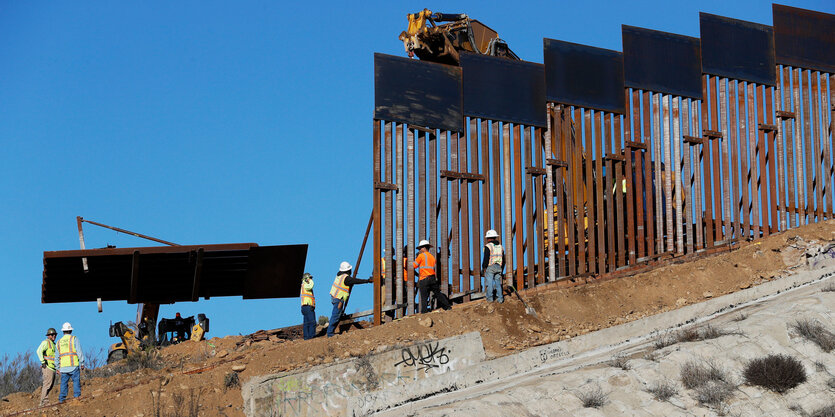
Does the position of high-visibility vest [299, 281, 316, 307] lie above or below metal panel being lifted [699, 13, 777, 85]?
below

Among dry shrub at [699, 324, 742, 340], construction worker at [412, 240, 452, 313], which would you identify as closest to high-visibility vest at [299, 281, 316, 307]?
construction worker at [412, 240, 452, 313]

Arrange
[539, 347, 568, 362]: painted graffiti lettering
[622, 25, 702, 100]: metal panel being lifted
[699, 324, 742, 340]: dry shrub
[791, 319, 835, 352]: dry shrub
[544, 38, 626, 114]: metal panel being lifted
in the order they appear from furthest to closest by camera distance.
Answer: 1. [622, 25, 702, 100]: metal panel being lifted
2. [544, 38, 626, 114]: metal panel being lifted
3. [539, 347, 568, 362]: painted graffiti lettering
4. [699, 324, 742, 340]: dry shrub
5. [791, 319, 835, 352]: dry shrub

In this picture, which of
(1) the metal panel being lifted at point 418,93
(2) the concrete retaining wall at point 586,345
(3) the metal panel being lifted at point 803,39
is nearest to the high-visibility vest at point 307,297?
(1) the metal panel being lifted at point 418,93

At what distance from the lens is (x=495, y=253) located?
2172 cm

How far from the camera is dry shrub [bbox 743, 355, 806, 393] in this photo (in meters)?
16.0

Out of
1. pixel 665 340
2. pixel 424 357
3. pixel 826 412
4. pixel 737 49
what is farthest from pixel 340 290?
pixel 737 49

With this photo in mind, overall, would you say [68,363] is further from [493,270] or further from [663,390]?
[663,390]

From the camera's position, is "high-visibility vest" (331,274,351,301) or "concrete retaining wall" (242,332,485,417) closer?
"concrete retaining wall" (242,332,485,417)

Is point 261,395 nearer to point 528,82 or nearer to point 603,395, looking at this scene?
point 603,395

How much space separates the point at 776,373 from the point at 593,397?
9.48 ft

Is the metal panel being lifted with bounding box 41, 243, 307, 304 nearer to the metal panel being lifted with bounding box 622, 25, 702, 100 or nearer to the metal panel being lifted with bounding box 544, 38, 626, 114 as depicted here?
the metal panel being lifted with bounding box 544, 38, 626, 114

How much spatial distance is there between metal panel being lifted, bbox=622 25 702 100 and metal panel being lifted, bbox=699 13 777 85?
15.3 inches

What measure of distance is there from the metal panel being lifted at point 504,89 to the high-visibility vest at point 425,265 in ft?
11.7

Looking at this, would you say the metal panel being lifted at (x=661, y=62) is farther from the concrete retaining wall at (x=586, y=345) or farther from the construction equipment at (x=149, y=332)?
the construction equipment at (x=149, y=332)
